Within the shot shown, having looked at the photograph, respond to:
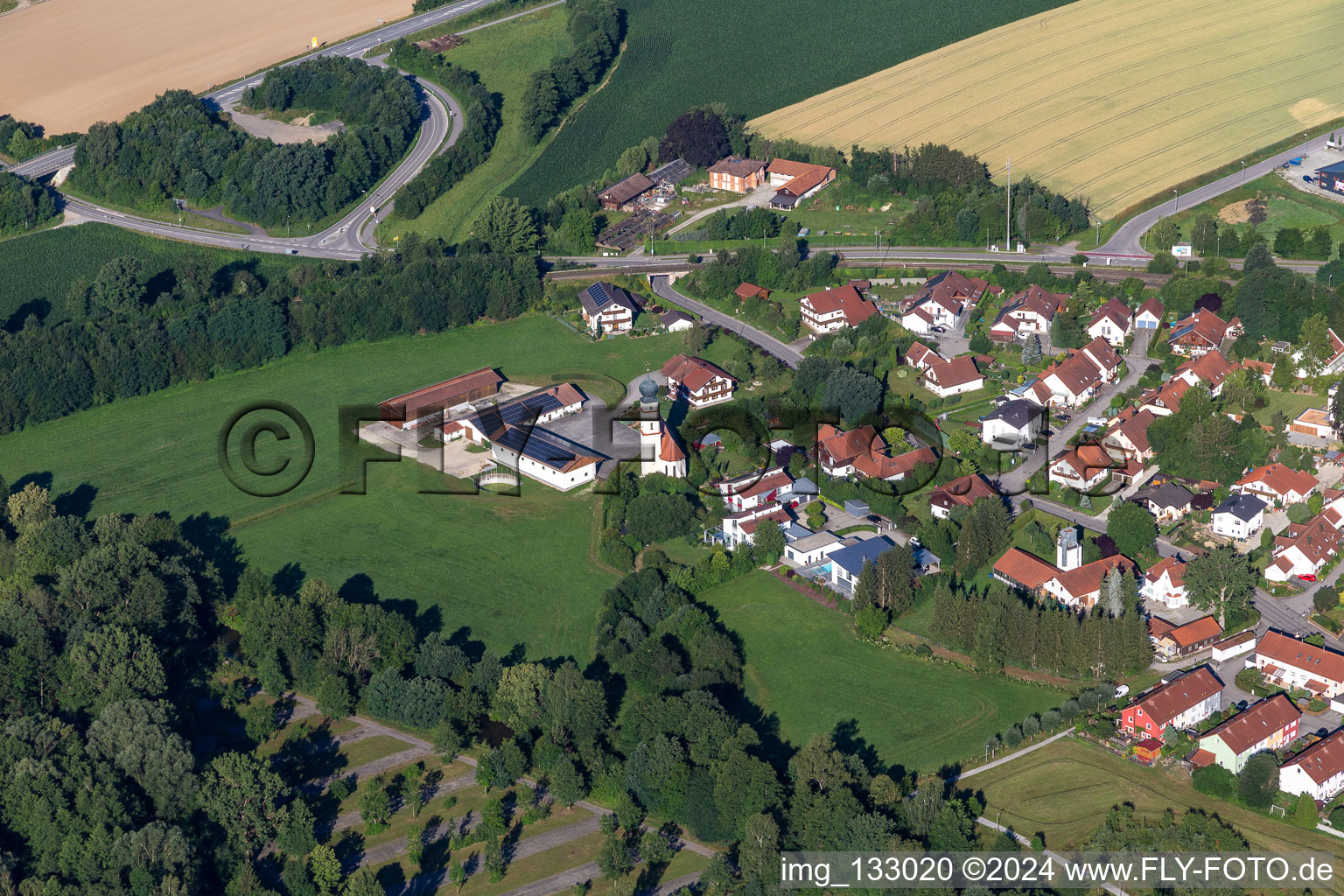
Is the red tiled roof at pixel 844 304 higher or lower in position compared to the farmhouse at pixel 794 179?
lower

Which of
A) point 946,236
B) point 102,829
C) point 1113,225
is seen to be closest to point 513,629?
point 102,829

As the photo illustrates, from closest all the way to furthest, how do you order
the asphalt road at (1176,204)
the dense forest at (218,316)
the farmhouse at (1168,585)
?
the farmhouse at (1168,585), the dense forest at (218,316), the asphalt road at (1176,204)

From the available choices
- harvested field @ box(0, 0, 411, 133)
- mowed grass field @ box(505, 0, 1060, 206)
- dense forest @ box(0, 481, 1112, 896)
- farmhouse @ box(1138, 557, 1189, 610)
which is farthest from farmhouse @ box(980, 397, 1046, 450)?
harvested field @ box(0, 0, 411, 133)

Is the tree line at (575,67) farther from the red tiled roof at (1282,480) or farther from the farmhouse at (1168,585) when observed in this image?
the farmhouse at (1168,585)

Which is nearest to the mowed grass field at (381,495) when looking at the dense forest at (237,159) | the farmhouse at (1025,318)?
the farmhouse at (1025,318)

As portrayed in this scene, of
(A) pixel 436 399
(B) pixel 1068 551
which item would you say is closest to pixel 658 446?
(A) pixel 436 399

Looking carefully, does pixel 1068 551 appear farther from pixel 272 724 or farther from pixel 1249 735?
pixel 272 724

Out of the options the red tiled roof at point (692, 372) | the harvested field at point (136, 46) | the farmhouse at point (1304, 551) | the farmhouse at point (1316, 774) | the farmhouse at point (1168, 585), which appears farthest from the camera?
the harvested field at point (136, 46)

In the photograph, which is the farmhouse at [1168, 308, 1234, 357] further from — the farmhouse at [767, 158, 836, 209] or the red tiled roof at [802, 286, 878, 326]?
the farmhouse at [767, 158, 836, 209]
